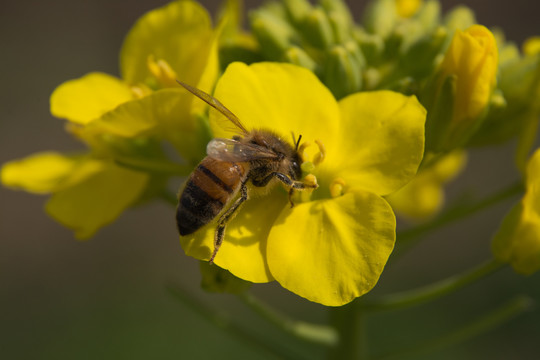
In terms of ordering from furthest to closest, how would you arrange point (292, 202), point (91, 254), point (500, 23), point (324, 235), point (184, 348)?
point (500, 23) → point (91, 254) → point (184, 348) → point (292, 202) → point (324, 235)

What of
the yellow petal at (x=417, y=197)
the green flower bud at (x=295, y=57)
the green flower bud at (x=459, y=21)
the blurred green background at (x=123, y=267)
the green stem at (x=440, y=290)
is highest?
the green flower bud at (x=459, y=21)

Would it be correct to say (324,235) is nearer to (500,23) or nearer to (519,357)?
(519,357)

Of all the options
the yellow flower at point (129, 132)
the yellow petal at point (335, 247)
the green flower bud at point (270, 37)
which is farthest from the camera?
the green flower bud at point (270, 37)

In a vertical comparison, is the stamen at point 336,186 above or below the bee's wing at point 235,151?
below

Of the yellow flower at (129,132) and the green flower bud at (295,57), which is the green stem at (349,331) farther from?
the green flower bud at (295,57)

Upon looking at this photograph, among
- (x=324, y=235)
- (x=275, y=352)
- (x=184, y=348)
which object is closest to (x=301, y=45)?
(x=324, y=235)

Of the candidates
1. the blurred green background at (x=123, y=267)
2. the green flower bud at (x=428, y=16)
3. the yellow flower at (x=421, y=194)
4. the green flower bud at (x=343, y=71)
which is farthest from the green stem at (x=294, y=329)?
the blurred green background at (x=123, y=267)

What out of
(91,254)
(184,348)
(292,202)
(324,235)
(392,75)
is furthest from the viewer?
(91,254)
